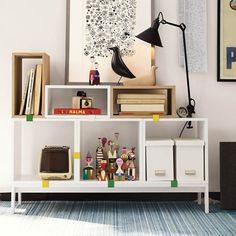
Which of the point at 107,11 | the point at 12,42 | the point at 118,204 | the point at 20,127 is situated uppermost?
the point at 107,11

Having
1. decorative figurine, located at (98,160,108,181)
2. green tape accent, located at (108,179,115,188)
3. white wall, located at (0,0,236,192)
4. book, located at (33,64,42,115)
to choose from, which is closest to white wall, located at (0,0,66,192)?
white wall, located at (0,0,236,192)

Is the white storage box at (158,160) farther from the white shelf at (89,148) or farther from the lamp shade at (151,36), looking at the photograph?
the lamp shade at (151,36)

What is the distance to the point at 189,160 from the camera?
8.87ft

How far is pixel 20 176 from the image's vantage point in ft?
9.34

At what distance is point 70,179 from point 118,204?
1.33 ft

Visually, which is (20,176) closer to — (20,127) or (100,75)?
(20,127)

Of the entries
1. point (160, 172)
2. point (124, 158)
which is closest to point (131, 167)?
point (124, 158)

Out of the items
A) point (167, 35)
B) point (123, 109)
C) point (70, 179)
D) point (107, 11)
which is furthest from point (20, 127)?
point (167, 35)

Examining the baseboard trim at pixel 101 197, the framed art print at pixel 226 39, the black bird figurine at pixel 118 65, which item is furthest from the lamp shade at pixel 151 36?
the baseboard trim at pixel 101 197

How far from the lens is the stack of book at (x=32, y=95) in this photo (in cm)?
275

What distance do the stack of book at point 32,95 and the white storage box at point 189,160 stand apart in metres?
0.93

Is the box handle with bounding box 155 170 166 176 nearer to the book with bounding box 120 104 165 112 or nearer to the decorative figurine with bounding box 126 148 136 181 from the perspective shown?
the decorative figurine with bounding box 126 148 136 181

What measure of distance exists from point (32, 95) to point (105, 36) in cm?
67

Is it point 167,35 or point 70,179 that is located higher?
point 167,35
